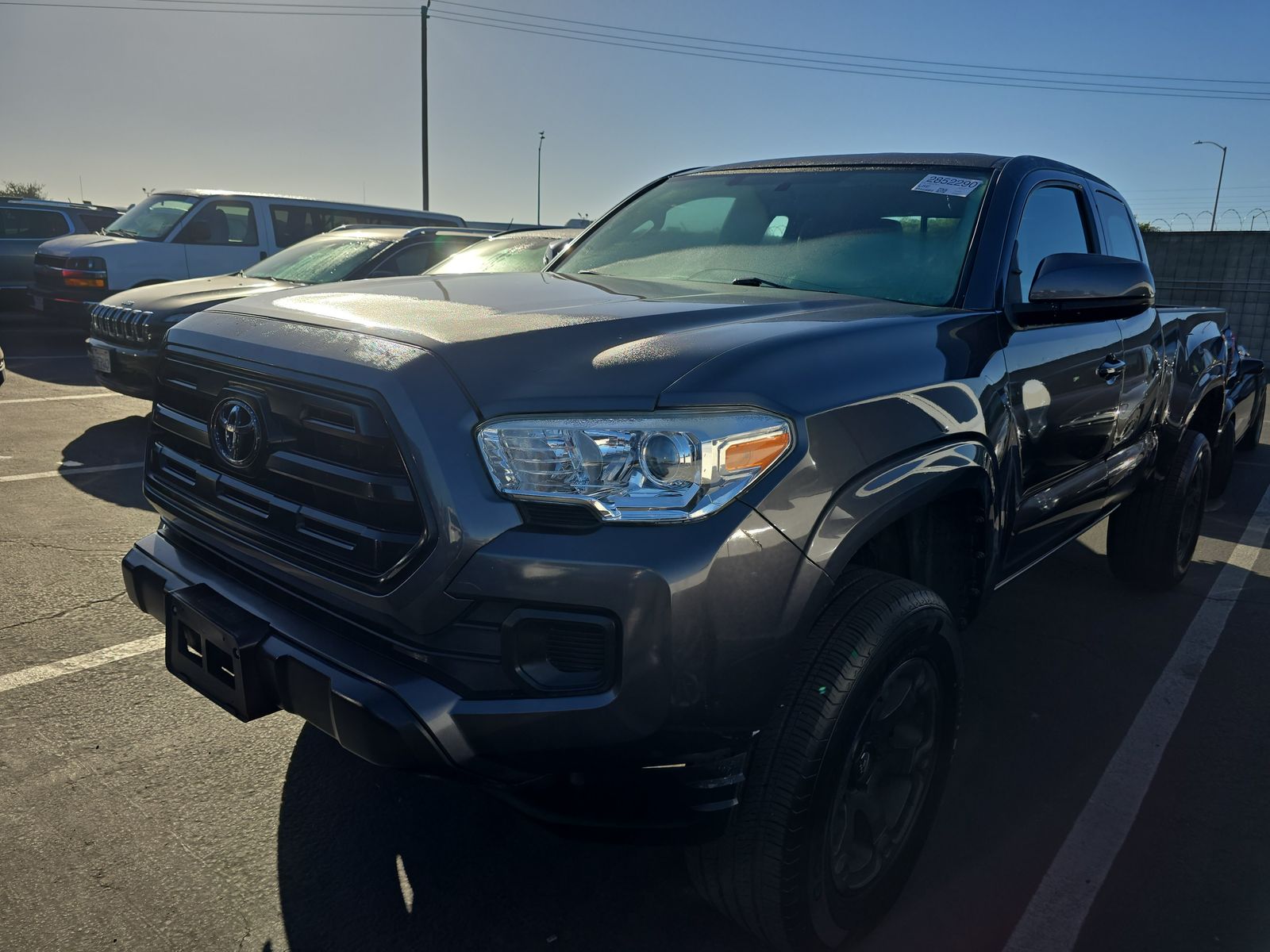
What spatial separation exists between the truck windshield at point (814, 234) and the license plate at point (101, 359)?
4873mm

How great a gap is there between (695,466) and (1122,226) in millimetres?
3352

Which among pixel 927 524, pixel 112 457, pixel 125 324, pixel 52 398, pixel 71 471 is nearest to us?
pixel 927 524

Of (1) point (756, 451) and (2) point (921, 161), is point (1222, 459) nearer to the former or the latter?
(2) point (921, 161)

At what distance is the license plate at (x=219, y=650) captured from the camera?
206cm

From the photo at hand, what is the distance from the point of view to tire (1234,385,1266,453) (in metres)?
7.99

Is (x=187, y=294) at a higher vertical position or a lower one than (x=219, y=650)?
higher

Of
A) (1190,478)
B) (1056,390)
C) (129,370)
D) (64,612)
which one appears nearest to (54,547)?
(64,612)

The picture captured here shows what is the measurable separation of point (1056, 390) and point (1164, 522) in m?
1.93

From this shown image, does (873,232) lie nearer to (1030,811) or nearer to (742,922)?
(1030,811)

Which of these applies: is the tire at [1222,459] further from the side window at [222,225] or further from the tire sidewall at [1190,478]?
the side window at [222,225]

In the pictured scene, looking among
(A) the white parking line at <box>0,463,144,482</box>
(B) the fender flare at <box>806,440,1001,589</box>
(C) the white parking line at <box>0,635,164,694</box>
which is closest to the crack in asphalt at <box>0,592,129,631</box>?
(C) the white parking line at <box>0,635,164,694</box>

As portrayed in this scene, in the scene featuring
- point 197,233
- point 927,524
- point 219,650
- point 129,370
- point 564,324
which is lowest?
point 129,370

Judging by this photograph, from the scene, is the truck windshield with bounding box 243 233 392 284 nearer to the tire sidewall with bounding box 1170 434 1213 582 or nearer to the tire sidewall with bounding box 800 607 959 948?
the tire sidewall with bounding box 1170 434 1213 582

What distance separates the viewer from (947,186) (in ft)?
10.2
